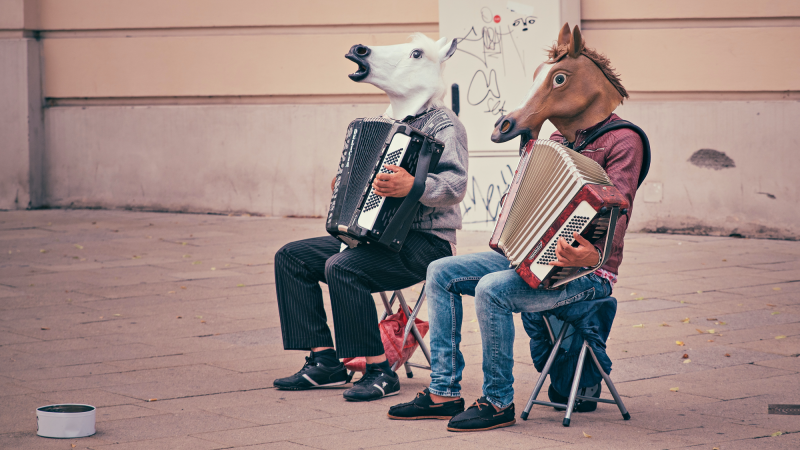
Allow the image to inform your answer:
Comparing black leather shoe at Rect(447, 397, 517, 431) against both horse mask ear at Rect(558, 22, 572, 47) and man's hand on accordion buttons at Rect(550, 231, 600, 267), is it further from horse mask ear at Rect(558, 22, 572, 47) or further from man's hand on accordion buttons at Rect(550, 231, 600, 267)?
horse mask ear at Rect(558, 22, 572, 47)

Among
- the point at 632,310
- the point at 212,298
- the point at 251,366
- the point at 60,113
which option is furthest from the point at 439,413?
the point at 60,113

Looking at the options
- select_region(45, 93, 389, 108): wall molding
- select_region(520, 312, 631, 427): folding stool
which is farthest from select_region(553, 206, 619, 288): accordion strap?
select_region(45, 93, 389, 108): wall molding

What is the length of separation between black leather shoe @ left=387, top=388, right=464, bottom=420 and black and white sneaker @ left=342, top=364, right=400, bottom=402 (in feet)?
1.07

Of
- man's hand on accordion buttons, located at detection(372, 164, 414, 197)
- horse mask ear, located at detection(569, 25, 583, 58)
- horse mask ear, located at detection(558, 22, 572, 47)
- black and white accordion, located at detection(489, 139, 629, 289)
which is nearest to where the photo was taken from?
black and white accordion, located at detection(489, 139, 629, 289)

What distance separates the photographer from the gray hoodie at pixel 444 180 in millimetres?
4355

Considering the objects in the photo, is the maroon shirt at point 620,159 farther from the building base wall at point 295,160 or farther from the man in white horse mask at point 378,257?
the building base wall at point 295,160

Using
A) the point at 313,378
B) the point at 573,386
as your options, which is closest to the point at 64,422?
the point at 313,378

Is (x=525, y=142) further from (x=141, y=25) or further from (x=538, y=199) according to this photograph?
(x=141, y=25)

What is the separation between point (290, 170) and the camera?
10438mm

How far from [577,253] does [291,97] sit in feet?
23.9

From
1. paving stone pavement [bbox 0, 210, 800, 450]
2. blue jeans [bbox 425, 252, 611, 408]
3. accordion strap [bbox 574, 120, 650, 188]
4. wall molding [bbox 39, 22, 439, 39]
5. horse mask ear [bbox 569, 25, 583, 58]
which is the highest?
wall molding [bbox 39, 22, 439, 39]

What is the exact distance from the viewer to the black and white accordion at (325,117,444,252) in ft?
14.1

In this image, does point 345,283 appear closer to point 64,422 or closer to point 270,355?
point 270,355

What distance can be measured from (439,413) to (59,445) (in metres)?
1.54
